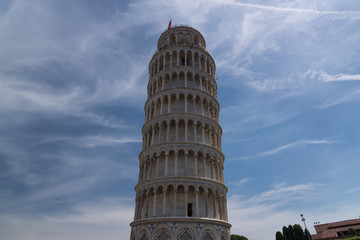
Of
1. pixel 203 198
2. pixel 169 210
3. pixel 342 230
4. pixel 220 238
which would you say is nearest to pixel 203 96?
pixel 203 198

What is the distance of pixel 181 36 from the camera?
4022 centimetres

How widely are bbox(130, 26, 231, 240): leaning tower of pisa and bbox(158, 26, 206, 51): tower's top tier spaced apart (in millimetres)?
3566

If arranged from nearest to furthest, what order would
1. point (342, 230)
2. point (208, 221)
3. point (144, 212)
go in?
point (208, 221), point (144, 212), point (342, 230)

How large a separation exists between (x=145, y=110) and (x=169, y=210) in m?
16.3

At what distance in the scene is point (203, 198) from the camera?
26141mm

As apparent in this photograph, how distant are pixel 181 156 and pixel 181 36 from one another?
887 inches

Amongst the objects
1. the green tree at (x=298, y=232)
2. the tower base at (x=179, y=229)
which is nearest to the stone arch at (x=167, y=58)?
the tower base at (x=179, y=229)

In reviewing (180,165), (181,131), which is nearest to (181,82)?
(181,131)

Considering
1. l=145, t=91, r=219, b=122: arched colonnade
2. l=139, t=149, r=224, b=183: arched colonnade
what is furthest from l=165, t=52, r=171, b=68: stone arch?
l=139, t=149, r=224, b=183: arched colonnade

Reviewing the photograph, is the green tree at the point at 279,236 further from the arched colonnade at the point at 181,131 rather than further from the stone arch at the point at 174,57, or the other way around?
the stone arch at the point at 174,57

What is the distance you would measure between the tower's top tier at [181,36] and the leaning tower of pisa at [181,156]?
11.7 ft

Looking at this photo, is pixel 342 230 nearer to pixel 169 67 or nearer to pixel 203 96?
pixel 203 96

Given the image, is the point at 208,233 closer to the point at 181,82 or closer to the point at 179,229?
the point at 179,229

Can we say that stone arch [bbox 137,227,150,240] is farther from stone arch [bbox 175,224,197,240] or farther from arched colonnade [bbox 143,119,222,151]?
arched colonnade [bbox 143,119,222,151]
